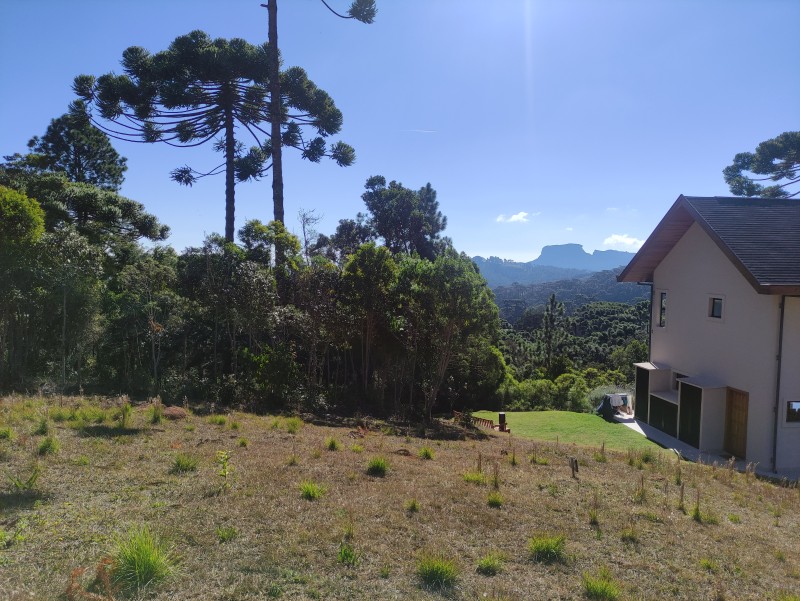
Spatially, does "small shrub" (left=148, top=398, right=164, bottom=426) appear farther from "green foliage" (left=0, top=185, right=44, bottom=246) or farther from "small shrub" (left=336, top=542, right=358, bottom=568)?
"small shrub" (left=336, top=542, right=358, bottom=568)

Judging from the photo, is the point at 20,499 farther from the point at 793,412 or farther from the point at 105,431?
the point at 793,412

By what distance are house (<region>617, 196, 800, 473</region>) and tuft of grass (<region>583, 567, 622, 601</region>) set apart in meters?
9.59

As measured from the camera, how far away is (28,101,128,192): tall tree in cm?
2341

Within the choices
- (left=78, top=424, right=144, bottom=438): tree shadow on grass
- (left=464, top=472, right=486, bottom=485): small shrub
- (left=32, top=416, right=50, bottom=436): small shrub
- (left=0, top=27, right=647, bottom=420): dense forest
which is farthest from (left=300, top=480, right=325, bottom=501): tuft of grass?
(left=0, top=27, right=647, bottom=420): dense forest

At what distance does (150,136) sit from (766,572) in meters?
21.0

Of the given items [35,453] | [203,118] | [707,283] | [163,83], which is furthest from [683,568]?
[203,118]

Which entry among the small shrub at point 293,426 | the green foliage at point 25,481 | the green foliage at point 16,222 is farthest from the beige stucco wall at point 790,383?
the green foliage at point 16,222

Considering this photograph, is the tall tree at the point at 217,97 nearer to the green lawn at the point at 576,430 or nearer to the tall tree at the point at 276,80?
the tall tree at the point at 276,80

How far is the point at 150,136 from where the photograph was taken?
1864 centimetres

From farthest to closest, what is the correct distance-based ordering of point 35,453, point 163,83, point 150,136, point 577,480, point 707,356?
1. point 150,136
2. point 163,83
3. point 707,356
4. point 577,480
5. point 35,453

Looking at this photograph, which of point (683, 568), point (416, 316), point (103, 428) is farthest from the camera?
point (416, 316)

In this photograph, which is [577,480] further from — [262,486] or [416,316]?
[416,316]

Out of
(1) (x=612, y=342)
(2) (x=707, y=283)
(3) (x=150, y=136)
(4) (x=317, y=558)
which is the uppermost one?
(3) (x=150, y=136)

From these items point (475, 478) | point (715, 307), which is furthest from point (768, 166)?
point (475, 478)
